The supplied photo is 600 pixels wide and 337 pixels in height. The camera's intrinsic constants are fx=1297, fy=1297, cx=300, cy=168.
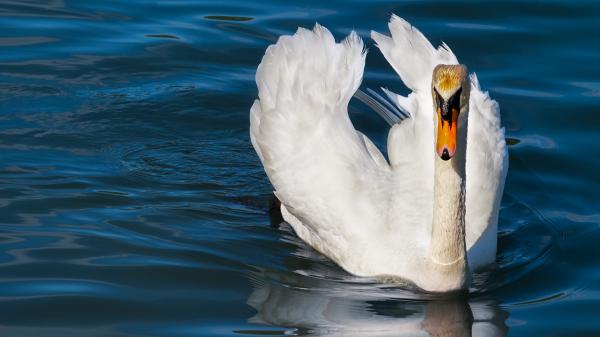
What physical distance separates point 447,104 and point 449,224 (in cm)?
103

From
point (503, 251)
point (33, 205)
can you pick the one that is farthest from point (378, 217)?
point (33, 205)

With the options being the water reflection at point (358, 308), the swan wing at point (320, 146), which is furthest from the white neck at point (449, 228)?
the swan wing at point (320, 146)

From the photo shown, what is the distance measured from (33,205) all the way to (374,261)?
2729 mm

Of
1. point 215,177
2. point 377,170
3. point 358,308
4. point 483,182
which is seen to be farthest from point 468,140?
point 215,177

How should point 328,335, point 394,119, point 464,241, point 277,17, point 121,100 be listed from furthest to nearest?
point 277,17 < point 121,100 < point 394,119 < point 464,241 < point 328,335

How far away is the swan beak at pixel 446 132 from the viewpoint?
7.67 m

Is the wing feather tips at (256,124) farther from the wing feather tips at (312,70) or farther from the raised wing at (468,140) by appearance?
the raised wing at (468,140)

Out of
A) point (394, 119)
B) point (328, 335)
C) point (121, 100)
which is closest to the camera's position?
point (328, 335)

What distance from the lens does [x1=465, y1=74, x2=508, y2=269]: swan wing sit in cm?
895

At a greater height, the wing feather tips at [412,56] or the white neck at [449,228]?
the wing feather tips at [412,56]

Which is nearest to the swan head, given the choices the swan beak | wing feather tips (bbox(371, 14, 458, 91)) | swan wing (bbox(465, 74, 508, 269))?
the swan beak

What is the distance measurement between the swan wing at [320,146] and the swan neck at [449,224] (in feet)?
2.00

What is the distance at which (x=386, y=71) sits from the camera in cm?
1314

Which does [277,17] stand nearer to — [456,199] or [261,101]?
[261,101]
